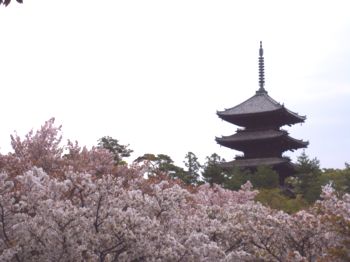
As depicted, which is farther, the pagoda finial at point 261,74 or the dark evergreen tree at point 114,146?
the pagoda finial at point 261,74

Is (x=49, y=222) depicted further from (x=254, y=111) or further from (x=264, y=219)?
(x=254, y=111)

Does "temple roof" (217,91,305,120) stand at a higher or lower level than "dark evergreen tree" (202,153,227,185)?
higher

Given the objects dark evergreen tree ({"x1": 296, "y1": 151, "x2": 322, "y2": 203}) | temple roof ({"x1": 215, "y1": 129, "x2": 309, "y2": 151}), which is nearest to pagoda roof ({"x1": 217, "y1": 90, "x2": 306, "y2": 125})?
temple roof ({"x1": 215, "y1": 129, "x2": 309, "y2": 151})

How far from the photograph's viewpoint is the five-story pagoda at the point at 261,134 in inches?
1607

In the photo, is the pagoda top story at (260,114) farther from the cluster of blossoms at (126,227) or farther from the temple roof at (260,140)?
the cluster of blossoms at (126,227)

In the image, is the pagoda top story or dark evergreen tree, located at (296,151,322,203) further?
the pagoda top story

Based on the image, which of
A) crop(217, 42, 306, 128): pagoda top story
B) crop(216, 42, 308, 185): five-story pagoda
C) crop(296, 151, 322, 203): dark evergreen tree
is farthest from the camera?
crop(217, 42, 306, 128): pagoda top story

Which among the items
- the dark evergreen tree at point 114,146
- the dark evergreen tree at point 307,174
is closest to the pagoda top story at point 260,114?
the dark evergreen tree at point 307,174

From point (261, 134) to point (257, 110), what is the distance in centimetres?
156

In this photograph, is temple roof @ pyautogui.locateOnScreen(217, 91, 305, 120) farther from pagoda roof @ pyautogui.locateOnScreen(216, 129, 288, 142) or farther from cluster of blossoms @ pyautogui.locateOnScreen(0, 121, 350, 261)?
cluster of blossoms @ pyautogui.locateOnScreen(0, 121, 350, 261)

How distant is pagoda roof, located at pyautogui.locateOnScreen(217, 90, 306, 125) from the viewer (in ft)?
137

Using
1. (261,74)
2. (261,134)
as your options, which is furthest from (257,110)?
(261,74)

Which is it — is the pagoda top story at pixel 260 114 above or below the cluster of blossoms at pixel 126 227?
above

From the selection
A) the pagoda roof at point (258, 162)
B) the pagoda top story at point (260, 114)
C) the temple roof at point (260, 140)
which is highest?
the pagoda top story at point (260, 114)
